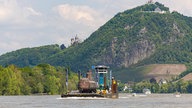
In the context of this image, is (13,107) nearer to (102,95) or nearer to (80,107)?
(80,107)

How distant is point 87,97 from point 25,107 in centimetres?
6201

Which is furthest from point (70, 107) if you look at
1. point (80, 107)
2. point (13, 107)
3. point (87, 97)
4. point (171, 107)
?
point (87, 97)

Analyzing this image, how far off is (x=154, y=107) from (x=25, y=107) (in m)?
23.4

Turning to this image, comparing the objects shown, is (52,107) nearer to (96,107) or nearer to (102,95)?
(96,107)

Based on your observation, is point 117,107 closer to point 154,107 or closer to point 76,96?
point 154,107

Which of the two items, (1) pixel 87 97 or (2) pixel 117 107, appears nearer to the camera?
(2) pixel 117 107

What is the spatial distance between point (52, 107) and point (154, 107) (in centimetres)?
1862

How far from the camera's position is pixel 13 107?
405 feet

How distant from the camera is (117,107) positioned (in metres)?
128

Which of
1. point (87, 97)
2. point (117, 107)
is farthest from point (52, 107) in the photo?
point (87, 97)

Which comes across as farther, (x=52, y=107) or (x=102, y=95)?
(x=102, y=95)

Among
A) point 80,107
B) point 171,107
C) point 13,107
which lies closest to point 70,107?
point 80,107

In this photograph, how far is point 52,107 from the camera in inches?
4975

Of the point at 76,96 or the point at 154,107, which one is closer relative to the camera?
the point at 154,107
